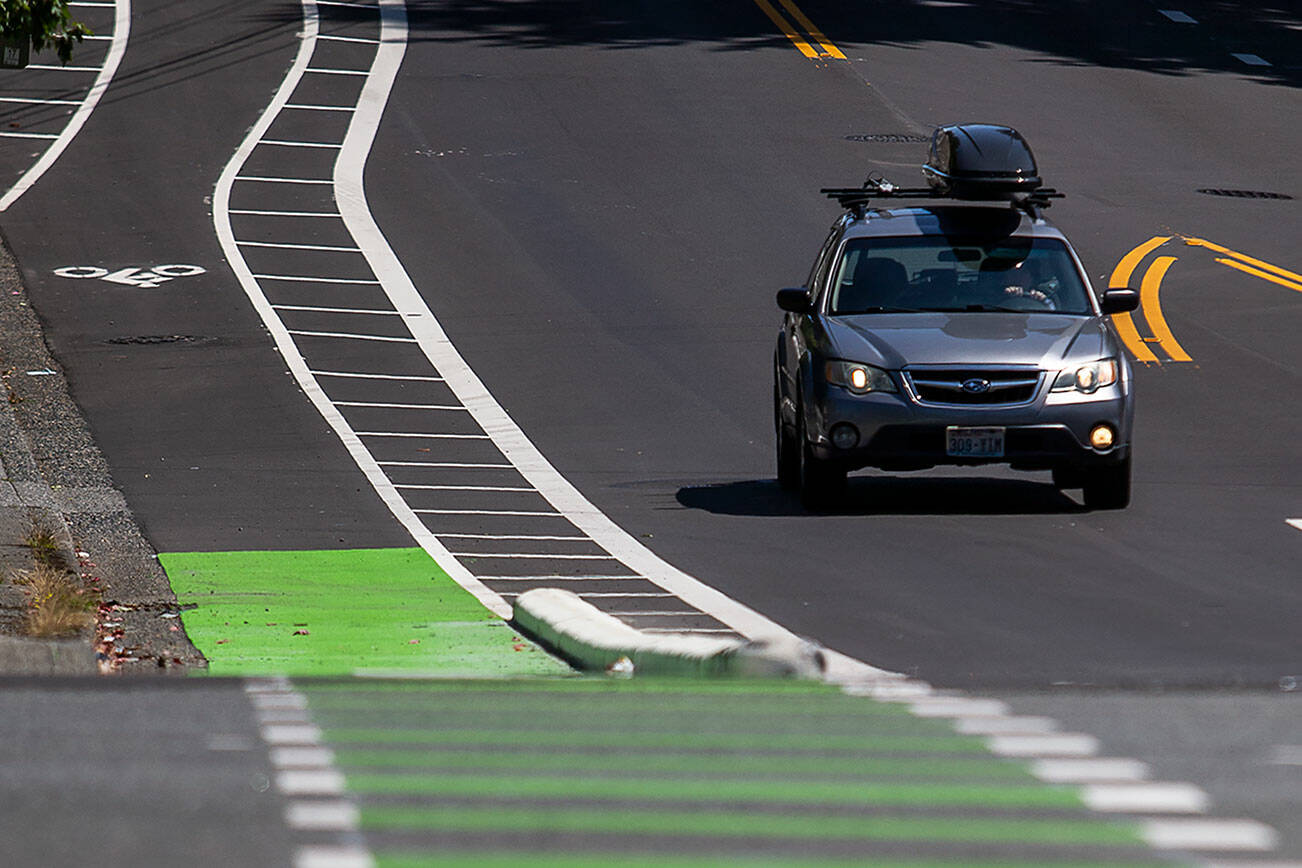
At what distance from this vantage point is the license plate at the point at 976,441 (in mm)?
14812

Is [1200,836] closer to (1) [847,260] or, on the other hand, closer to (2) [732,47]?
(1) [847,260]

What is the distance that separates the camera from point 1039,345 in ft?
49.7

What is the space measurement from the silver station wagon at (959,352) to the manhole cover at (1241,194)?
15.2 m

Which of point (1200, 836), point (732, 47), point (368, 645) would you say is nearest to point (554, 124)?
point (732, 47)

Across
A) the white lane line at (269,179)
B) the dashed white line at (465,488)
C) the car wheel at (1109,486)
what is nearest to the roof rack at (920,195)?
the car wheel at (1109,486)

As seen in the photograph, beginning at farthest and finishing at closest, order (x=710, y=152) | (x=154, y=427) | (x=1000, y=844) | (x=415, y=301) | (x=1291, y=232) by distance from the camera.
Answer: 1. (x=710, y=152)
2. (x=1291, y=232)
3. (x=415, y=301)
4. (x=154, y=427)
5. (x=1000, y=844)

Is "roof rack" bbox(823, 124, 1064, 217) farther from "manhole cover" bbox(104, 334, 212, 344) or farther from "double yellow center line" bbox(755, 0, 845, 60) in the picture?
"double yellow center line" bbox(755, 0, 845, 60)

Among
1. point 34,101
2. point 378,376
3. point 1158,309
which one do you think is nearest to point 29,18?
point 378,376

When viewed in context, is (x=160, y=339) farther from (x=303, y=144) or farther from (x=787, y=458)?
(x=303, y=144)

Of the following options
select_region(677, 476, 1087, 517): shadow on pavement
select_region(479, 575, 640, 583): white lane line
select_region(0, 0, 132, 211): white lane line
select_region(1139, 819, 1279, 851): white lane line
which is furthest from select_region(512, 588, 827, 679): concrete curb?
select_region(0, 0, 132, 211): white lane line

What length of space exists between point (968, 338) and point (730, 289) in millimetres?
10174

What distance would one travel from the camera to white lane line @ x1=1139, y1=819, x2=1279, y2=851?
592cm

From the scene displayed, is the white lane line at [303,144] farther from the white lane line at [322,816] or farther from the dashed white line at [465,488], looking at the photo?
the white lane line at [322,816]

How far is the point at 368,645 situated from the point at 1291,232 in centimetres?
2013
